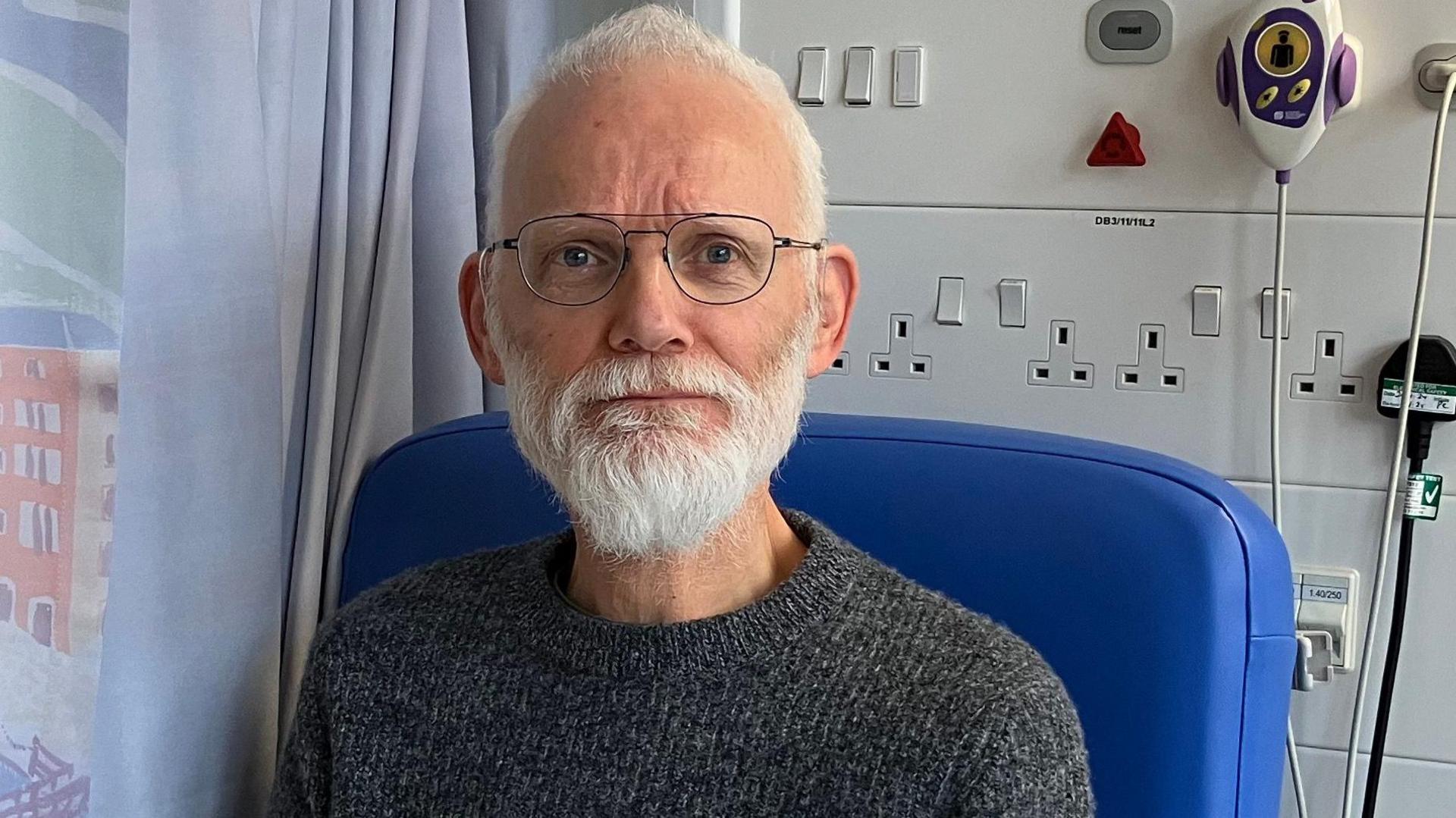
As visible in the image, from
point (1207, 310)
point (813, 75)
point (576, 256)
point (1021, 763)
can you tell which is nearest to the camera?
point (1021, 763)

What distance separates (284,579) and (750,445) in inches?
21.7

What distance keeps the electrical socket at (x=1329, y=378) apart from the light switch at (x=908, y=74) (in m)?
0.48

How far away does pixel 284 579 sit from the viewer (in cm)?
126

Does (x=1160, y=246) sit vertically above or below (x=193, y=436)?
above

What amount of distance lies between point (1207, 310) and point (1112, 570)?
464mm

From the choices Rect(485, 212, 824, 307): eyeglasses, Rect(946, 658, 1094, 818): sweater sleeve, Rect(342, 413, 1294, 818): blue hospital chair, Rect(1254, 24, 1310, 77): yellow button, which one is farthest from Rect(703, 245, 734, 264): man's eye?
Rect(1254, 24, 1310, 77): yellow button

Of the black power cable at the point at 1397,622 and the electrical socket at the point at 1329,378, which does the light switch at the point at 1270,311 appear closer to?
the electrical socket at the point at 1329,378

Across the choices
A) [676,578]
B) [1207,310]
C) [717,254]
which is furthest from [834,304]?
[1207,310]

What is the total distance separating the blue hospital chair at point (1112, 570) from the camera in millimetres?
955

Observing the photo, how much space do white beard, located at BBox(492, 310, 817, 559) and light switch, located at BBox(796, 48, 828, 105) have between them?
1.85 feet

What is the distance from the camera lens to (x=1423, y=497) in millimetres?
1293

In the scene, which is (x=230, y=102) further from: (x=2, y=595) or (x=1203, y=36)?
(x=1203, y=36)

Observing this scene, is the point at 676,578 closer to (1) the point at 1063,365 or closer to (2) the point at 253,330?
(2) the point at 253,330

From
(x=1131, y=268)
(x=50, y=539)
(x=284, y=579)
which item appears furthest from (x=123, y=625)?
(x=1131, y=268)
